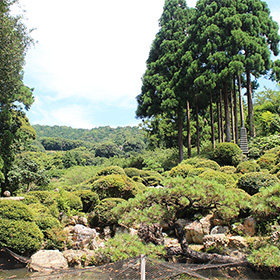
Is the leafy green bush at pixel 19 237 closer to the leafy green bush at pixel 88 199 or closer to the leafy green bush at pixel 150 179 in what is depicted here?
the leafy green bush at pixel 88 199

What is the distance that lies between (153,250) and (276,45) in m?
17.2

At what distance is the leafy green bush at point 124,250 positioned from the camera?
471 cm

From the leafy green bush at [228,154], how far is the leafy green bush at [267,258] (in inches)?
383

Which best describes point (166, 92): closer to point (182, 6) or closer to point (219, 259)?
point (182, 6)

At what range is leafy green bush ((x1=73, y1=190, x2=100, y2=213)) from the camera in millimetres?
8797

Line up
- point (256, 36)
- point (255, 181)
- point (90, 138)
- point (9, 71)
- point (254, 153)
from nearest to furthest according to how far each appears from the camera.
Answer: point (255, 181) → point (9, 71) → point (254, 153) → point (256, 36) → point (90, 138)

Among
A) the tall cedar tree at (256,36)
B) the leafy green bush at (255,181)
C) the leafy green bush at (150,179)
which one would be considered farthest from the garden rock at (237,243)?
the tall cedar tree at (256,36)

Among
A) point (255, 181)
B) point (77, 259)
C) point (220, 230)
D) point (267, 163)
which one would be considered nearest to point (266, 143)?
point (267, 163)

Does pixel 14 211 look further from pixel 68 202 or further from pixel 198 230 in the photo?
pixel 198 230

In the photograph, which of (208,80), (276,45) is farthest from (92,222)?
(276,45)

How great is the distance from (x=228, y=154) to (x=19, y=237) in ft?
35.4

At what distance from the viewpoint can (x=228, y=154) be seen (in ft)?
44.7

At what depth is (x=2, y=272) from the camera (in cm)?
492

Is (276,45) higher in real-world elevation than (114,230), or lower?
higher
